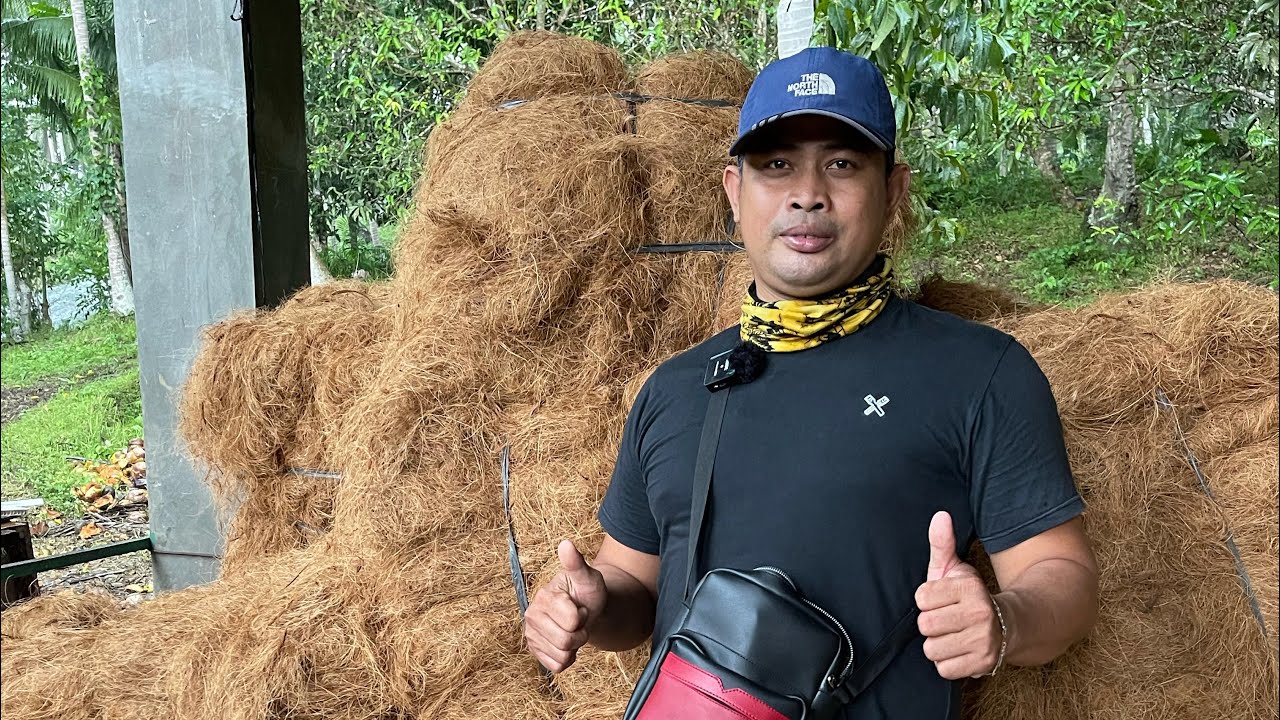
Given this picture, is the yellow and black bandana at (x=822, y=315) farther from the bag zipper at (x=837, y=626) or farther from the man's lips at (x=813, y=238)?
the bag zipper at (x=837, y=626)

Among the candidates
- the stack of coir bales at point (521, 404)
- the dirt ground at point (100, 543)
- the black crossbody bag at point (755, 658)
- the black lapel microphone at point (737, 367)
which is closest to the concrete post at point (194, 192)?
the stack of coir bales at point (521, 404)

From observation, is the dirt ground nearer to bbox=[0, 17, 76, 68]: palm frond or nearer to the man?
the man

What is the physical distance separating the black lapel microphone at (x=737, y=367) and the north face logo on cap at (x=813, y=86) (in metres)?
0.37

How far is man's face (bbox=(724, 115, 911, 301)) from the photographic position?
1.48 metres

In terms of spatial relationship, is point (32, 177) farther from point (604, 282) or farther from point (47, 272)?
point (604, 282)

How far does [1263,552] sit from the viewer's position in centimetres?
158

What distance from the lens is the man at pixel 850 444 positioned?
1305mm

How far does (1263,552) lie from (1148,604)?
0.19m

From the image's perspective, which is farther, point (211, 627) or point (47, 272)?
point (47, 272)

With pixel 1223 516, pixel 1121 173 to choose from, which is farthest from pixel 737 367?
pixel 1121 173

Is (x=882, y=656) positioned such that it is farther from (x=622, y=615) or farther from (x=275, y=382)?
(x=275, y=382)

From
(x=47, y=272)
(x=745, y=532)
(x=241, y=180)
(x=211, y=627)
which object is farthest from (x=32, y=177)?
(x=745, y=532)

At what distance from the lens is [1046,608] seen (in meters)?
1.23

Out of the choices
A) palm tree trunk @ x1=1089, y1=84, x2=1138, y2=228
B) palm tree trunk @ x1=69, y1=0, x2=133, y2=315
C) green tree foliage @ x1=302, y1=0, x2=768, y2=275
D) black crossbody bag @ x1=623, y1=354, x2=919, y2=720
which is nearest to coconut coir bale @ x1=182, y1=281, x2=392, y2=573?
black crossbody bag @ x1=623, y1=354, x2=919, y2=720
